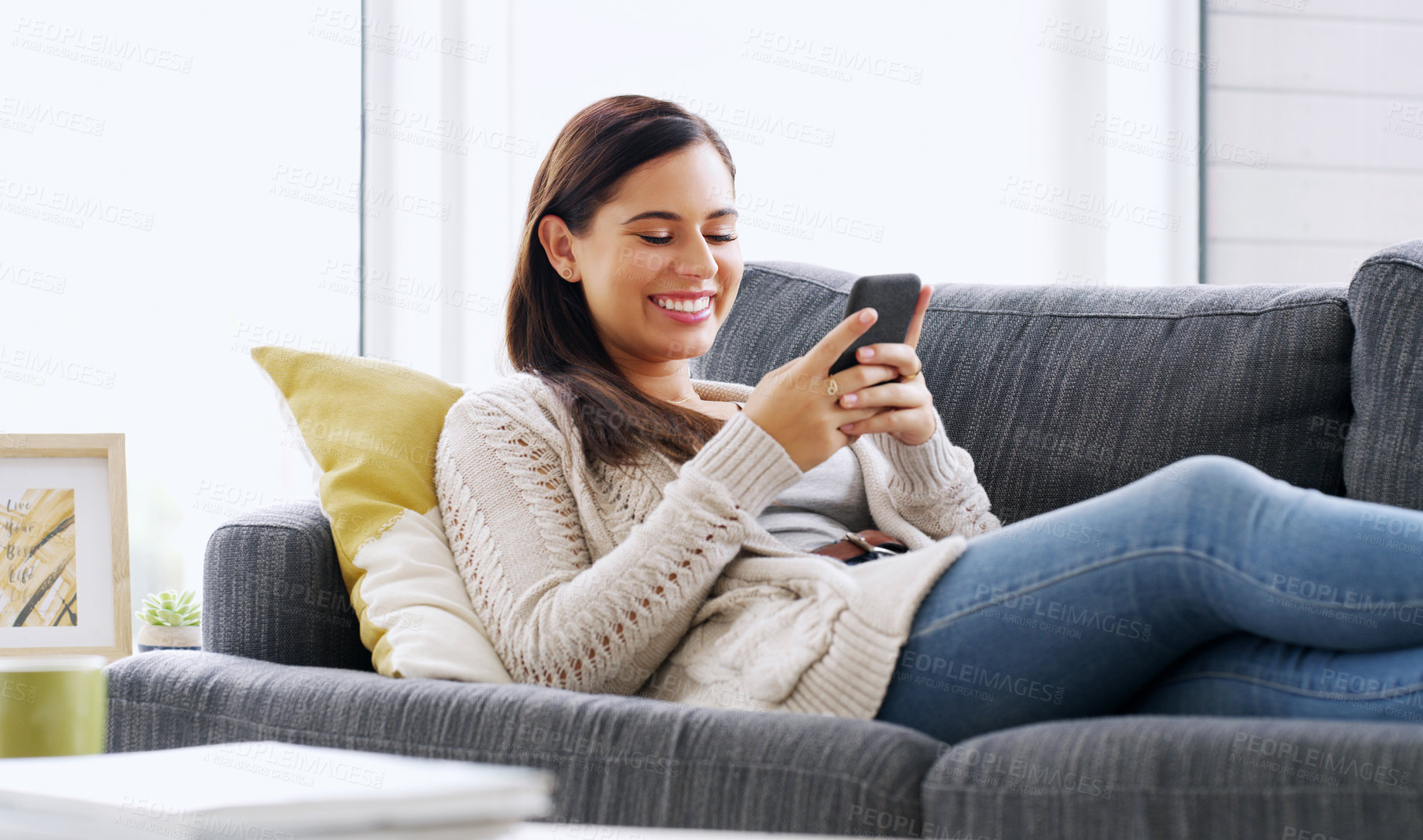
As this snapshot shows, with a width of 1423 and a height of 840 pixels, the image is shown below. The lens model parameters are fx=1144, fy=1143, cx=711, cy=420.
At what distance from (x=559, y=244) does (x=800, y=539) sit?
51 cm

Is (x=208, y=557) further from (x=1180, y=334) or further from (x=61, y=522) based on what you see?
(x=1180, y=334)

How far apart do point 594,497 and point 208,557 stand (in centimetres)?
44

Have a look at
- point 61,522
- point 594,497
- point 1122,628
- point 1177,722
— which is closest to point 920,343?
point 594,497

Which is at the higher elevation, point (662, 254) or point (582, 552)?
point (662, 254)

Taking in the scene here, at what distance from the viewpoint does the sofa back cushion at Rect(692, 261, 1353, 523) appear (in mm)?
1421

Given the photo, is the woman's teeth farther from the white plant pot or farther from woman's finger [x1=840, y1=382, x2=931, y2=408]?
the white plant pot

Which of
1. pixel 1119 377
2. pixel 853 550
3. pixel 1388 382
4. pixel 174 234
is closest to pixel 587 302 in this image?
pixel 853 550

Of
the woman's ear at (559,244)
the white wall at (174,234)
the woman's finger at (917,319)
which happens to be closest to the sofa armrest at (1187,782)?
the woman's finger at (917,319)

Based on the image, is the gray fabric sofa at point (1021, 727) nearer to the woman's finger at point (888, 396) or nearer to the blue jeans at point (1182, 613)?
the blue jeans at point (1182, 613)

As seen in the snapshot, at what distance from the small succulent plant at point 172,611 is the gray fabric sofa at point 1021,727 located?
0.65 meters

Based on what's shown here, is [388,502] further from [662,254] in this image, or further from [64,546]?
[64,546]

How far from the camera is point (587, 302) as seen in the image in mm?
1532

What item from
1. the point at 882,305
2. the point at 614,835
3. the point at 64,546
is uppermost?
the point at 882,305

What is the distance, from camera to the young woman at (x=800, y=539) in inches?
35.4
